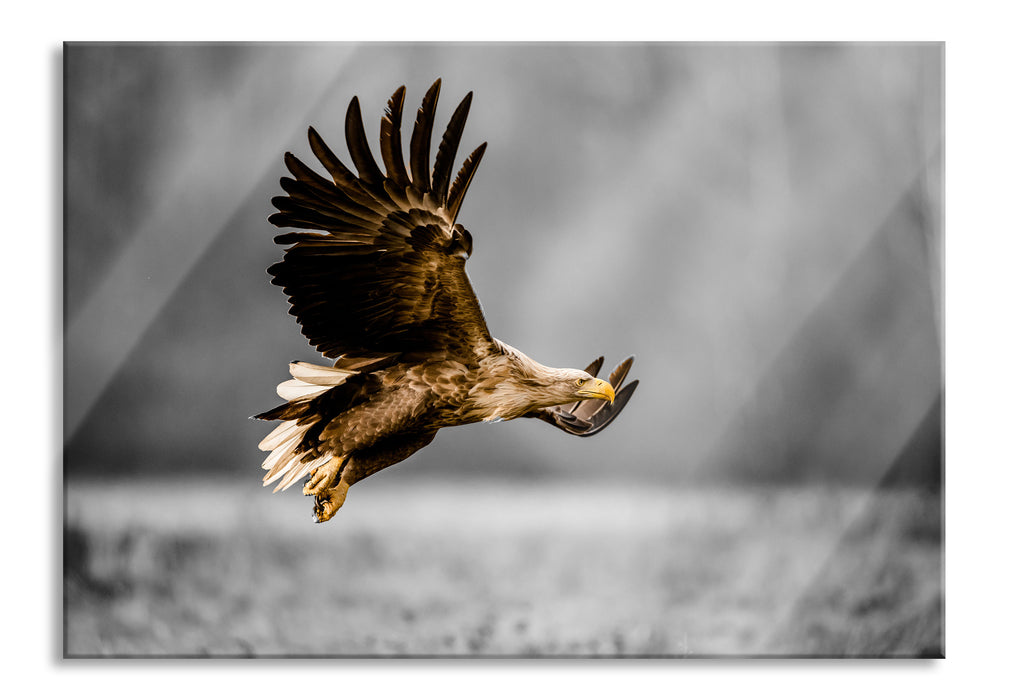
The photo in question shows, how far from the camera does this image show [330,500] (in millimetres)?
2811

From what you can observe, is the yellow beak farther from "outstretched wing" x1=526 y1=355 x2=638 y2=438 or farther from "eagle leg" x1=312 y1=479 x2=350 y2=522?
"eagle leg" x1=312 y1=479 x2=350 y2=522

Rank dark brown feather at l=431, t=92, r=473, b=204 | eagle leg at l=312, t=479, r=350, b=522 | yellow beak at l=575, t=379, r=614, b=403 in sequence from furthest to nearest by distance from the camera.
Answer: eagle leg at l=312, t=479, r=350, b=522, yellow beak at l=575, t=379, r=614, b=403, dark brown feather at l=431, t=92, r=473, b=204

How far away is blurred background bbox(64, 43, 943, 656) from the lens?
283 cm

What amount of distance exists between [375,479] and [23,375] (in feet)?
3.23

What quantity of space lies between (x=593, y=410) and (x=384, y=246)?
0.76 meters

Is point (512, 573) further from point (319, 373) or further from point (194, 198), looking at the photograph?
point (194, 198)

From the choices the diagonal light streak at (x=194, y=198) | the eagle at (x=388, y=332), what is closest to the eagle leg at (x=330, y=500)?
the eagle at (x=388, y=332)

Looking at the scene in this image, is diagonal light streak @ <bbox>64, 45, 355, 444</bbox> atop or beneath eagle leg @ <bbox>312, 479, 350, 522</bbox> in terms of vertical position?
atop

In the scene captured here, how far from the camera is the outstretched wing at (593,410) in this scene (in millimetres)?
2807

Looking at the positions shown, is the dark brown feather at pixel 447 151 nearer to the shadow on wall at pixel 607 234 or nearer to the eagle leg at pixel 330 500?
the shadow on wall at pixel 607 234

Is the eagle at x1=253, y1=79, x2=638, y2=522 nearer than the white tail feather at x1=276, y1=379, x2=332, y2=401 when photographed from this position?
Yes

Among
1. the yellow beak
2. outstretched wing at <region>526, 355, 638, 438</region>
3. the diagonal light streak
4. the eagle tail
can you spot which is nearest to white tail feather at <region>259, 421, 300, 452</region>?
the eagle tail

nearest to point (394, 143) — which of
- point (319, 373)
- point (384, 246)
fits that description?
point (384, 246)
